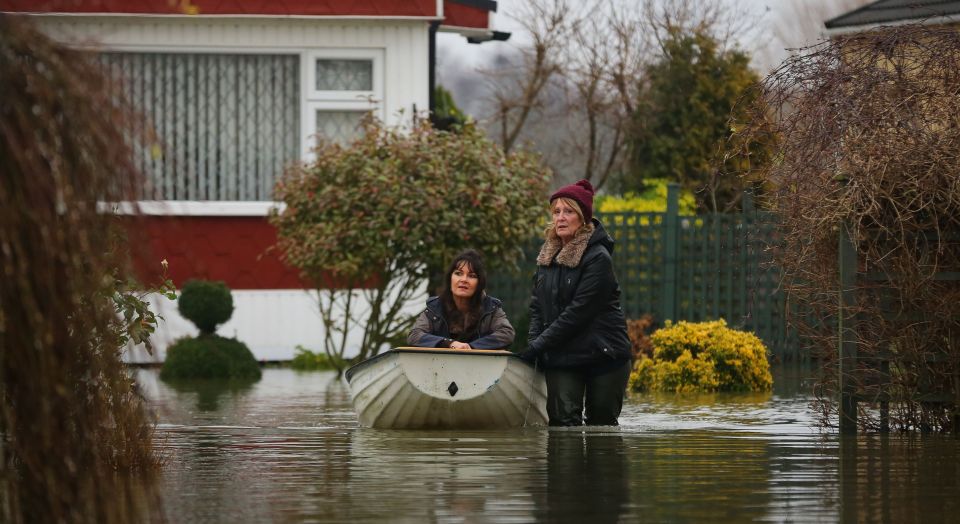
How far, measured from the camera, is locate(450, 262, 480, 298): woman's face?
12711mm

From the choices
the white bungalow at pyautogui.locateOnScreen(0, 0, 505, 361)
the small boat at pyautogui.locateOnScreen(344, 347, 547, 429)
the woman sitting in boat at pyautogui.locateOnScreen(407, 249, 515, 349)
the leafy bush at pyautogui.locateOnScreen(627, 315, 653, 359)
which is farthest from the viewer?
the white bungalow at pyautogui.locateOnScreen(0, 0, 505, 361)

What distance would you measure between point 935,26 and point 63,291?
656 cm

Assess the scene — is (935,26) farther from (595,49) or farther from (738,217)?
(595,49)

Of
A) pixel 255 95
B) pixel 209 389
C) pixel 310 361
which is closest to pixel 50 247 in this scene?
pixel 209 389

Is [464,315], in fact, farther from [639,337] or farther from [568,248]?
[639,337]

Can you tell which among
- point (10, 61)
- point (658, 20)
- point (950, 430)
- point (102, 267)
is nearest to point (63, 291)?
point (102, 267)

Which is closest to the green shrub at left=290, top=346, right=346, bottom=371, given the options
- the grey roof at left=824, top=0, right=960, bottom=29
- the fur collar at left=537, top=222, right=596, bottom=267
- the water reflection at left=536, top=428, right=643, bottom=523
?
the grey roof at left=824, top=0, right=960, bottom=29

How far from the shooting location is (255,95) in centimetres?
2286

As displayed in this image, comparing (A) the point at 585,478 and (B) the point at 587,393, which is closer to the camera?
(A) the point at 585,478

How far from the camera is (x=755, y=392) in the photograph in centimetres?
1756

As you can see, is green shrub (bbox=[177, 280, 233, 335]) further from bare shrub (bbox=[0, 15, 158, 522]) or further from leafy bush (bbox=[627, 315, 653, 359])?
bare shrub (bbox=[0, 15, 158, 522])

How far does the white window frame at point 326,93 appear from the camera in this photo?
22594 mm

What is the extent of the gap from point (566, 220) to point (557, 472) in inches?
122

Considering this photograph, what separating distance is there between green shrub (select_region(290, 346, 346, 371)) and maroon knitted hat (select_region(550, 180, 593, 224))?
10248 millimetres
